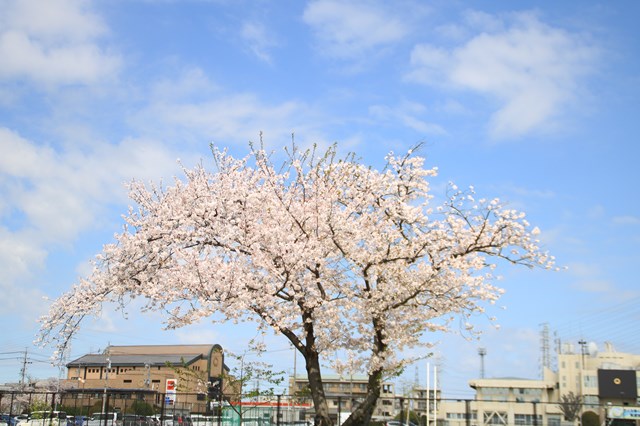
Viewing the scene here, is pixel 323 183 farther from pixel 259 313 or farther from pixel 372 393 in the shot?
pixel 372 393

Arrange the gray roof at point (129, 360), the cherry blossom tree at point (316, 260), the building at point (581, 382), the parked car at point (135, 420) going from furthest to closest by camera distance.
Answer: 1. the gray roof at point (129, 360)
2. the building at point (581, 382)
3. the parked car at point (135, 420)
4. the cherry blossom tree at point (316, 260)

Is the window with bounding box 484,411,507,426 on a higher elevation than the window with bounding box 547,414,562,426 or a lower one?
lower

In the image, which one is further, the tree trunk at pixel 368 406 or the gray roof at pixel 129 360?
the gray roof at pixel 129 360

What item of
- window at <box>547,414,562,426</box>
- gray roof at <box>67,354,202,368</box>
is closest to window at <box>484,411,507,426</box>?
window at <box>547,414,562,426</box>

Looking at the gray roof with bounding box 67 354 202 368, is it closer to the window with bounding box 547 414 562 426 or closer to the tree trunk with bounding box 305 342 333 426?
the window with bounding box 547 414 562 426

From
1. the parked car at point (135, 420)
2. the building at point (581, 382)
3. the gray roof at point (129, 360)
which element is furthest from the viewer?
the gray roof at point (129, 360)

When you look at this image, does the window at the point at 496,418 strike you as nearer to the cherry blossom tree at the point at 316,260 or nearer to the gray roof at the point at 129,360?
the cherry blossom tree at the point at 316,260

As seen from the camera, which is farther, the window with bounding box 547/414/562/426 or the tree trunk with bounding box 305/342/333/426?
the window with bounding box 547/414/562/426

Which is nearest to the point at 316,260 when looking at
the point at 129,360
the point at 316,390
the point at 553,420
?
the point at 316,390

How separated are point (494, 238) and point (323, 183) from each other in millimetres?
4472

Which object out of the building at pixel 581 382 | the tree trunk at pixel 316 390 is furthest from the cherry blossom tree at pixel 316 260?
the building at pixel 581 382

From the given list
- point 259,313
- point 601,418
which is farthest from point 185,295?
point 601,418

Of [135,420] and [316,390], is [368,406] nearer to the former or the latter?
[316,390]

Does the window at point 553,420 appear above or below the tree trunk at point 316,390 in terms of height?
below
